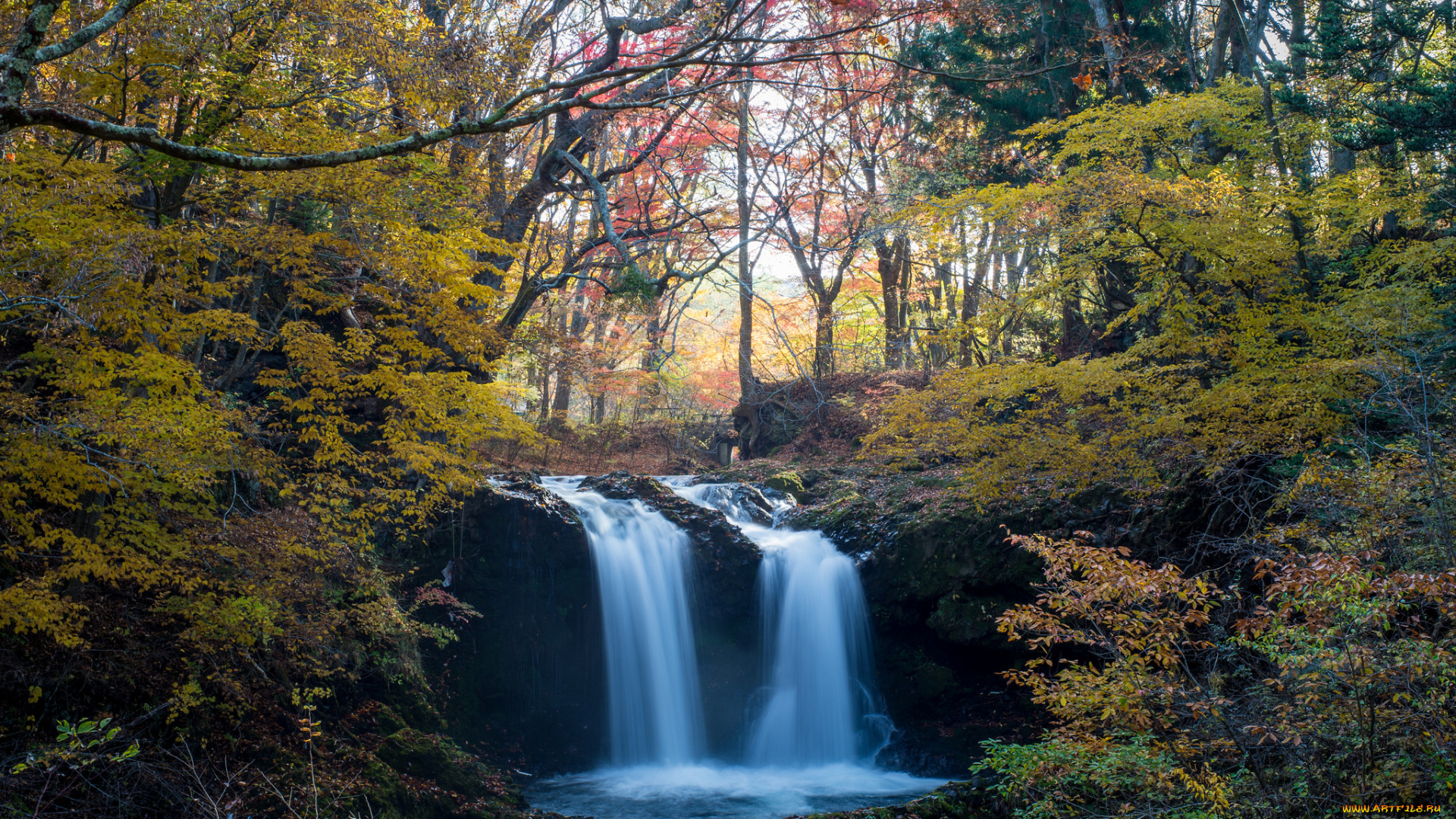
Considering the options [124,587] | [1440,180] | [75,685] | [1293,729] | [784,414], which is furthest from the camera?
[784,414]

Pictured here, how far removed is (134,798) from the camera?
5.37 m

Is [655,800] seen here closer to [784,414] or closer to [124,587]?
[124,587]

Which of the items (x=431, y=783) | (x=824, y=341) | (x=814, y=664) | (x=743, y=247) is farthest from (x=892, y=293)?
(x=431, y=783)

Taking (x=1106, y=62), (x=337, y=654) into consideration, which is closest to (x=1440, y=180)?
(x=1106, y=62)

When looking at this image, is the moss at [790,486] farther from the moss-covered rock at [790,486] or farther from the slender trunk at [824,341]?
the slender trunk at [824,341]

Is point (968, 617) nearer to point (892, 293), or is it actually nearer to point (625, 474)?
point (625, 474)

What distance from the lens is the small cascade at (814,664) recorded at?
33.8ft

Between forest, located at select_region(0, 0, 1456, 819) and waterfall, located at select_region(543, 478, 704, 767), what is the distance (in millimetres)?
143

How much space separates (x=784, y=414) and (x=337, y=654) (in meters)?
13.8

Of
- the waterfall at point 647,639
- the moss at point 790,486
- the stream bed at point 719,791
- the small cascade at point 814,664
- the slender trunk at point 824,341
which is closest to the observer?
the stream bed at point 719,791

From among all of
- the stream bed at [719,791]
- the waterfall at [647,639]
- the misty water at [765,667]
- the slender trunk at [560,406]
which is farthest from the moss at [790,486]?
the slender trunk at [560,406]

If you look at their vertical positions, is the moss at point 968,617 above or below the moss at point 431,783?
above

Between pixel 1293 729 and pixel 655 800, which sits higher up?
pixel 1293 729

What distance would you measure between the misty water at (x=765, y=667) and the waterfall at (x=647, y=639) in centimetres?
1
